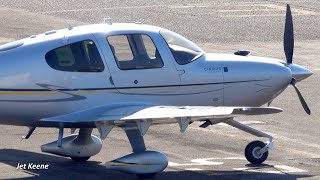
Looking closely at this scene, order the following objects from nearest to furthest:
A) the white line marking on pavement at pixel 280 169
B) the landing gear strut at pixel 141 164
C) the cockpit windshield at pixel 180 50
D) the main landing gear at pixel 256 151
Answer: the landing gear strut at pixel 141 164 → the white line marking on pavement at pixel 280 169 → the cockpit windshield at pixel 180 50 → the main landing gear at pixel 256 151

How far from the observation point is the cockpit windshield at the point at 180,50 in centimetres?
1555

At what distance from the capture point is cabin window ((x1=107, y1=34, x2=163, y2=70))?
15.2 m

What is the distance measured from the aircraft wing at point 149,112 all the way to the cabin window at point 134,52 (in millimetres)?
628

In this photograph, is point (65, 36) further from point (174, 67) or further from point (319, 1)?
point (319, 1)

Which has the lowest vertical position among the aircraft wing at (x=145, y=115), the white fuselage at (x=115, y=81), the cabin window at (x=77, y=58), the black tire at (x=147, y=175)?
the black tire at (x=147, y=175)

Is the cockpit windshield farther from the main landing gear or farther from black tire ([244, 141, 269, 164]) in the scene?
black tire ([244, 141, 269, 164])

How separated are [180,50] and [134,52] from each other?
0.79 m

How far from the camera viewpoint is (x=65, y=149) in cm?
1598

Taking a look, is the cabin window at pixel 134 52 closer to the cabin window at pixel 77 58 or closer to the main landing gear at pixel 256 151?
the cabin window at pixel 77 58

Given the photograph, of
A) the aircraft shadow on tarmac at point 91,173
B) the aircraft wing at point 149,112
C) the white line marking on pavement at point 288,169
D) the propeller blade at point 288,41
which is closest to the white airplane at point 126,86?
the aircraft wing at point 149,112

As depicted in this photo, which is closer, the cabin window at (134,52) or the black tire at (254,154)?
the cabin window at (134,52)

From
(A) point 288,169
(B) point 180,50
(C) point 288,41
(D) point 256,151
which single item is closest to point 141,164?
(B) point 180,50

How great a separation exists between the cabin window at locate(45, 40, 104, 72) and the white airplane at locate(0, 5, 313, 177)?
0.05 ft

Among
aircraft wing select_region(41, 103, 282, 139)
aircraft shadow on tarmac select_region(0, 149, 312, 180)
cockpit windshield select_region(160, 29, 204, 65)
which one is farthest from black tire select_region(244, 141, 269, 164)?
cockpit windshield select_region(160, 29, 204, 65)
